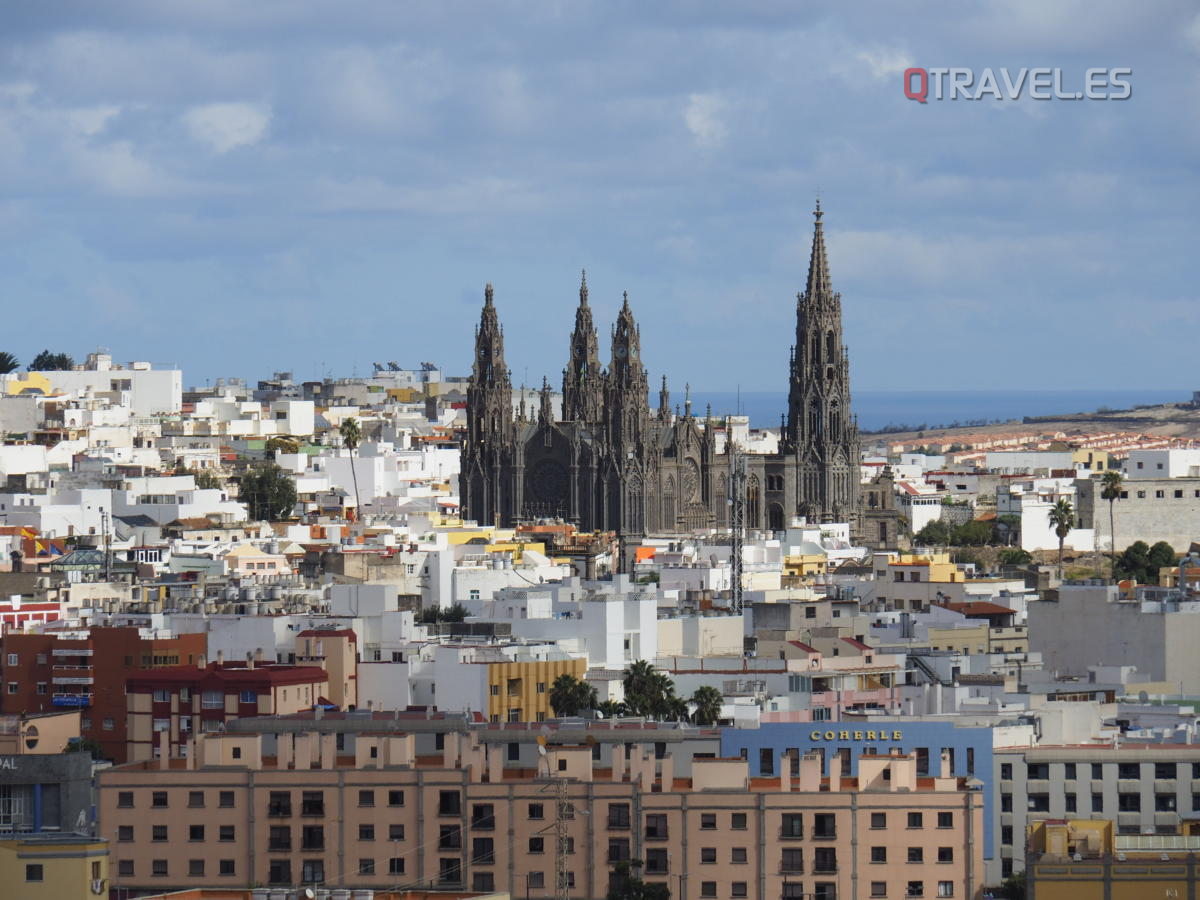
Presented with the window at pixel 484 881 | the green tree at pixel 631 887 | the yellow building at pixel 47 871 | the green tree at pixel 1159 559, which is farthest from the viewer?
the green tree at pixel 1159 559

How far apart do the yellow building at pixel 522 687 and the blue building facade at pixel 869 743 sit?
533 inches

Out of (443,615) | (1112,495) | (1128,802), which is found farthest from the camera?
(1112,495)

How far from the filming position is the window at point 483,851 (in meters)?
55.5

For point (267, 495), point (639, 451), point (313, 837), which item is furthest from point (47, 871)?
point (267, 495)

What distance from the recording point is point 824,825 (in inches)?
2168

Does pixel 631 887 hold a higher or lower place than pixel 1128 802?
lower

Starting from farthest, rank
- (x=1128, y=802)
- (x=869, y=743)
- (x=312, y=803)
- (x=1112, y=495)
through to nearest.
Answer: (x=1112, y=495)
(x=1128, y=802)
(x=869, y=743)
(x=312, y=803)

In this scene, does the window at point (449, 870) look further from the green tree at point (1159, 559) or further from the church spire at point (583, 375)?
the church spire at point (583, 375)

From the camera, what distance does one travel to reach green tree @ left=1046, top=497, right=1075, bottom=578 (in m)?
154

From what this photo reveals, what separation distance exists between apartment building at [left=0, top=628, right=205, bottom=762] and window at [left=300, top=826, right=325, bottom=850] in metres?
22.7

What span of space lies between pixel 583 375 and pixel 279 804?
361 ft

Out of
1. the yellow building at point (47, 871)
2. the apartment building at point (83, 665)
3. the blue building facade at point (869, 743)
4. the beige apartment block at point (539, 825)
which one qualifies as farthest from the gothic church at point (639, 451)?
the yellow building at point (47, 871)

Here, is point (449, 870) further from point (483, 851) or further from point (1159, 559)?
point (1159, 559)

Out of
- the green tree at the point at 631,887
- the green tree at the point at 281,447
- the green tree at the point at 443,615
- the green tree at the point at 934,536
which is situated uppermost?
the green tree at the point at 281,447
